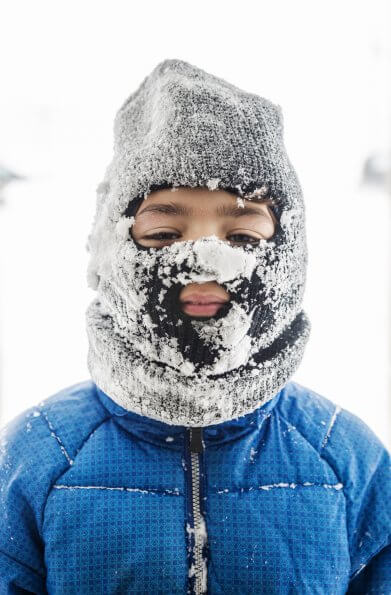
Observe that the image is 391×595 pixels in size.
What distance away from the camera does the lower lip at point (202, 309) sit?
71 cm

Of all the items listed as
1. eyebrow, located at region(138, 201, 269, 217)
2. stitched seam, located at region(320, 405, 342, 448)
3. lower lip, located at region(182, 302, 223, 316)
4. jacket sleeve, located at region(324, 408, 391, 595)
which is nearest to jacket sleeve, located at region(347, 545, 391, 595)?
jacket sleeve, located at region(324, 408, 391, 595)

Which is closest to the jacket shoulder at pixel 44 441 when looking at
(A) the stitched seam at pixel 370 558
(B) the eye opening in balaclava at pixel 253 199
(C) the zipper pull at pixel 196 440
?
(C) the zipper pull at pixel 196 440

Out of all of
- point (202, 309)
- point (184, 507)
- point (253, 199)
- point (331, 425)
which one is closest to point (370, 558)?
point (331, 425)

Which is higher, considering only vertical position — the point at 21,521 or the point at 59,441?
the point at 59,441

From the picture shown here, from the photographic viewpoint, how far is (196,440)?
0.73m

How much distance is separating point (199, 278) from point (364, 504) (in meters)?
0.45

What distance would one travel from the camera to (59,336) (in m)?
1.82

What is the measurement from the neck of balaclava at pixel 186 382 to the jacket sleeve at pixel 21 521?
0.51 ft

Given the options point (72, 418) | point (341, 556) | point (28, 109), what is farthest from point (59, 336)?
point (341, 556)

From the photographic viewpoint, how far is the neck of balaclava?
0.71m

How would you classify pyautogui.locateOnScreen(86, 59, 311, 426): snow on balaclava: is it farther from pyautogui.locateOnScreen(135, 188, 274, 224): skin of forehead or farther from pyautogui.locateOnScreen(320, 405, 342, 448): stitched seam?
pyautogui.locateOnScreen(320, 405, 342, 448): stitched seam

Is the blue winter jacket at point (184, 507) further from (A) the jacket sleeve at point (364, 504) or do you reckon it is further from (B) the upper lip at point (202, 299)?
(B) the upper lip at point (202, 299)

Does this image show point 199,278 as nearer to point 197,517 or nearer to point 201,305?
point 201,305

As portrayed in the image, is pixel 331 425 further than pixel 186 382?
Yes
